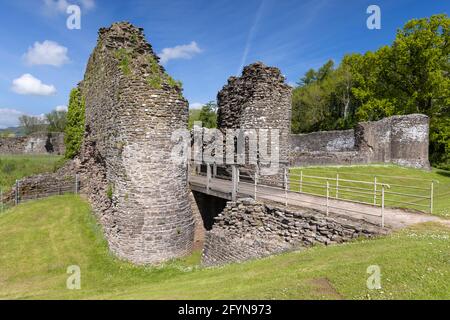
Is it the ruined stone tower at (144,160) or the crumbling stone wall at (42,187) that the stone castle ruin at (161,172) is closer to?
the ruined stone tower at (144,160)

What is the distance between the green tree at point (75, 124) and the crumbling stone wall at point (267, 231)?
11418mm

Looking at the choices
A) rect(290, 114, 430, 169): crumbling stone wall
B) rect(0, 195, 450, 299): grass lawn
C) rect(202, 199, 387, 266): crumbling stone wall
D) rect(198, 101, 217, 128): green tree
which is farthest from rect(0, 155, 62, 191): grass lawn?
rect(198, 101, 217, 128): green tree

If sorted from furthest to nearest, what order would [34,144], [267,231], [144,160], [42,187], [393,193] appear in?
[34,144]
[42,187]
[144,160]
[267,231]
[393,193]

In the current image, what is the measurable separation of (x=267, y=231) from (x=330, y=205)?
91.5 inches

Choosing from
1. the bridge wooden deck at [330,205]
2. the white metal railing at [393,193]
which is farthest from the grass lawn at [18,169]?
the white metal railing at [393,193]

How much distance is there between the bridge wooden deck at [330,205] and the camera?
935 centimetres

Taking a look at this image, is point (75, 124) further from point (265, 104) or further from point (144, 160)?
point (265, 104)

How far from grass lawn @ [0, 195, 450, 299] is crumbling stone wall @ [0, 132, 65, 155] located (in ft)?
77.4

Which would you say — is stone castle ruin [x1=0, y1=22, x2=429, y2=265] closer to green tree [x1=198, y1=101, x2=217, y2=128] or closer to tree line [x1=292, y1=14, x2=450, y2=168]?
tree line [x1=292, y1=14, x2=450, y2=168]

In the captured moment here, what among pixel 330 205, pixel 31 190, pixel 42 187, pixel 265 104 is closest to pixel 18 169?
pixel 42 187

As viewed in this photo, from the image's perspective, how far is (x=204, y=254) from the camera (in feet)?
40.7

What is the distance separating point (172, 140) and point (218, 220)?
3562 millimetres

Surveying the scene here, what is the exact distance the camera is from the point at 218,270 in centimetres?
900

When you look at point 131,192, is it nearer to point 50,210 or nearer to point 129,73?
point 129,73
